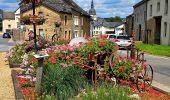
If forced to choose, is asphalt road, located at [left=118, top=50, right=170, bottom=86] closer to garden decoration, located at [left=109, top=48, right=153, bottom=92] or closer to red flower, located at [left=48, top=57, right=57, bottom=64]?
garden decoration, located at [left=109, top=48, right=153, bottom=92]

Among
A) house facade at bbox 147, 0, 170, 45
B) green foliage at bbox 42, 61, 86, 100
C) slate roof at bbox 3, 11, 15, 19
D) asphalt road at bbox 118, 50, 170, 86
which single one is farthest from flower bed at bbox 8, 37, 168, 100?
slate roof at bbox 3, 11, 15, 19

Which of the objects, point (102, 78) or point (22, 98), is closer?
point (22, 98)

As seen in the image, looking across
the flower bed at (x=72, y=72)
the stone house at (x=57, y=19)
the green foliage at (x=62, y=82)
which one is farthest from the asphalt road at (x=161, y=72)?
the stone house at (x=57, y=19)

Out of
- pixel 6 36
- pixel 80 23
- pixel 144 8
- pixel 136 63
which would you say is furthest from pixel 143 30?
pixel 136 63

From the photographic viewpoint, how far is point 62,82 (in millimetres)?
8914

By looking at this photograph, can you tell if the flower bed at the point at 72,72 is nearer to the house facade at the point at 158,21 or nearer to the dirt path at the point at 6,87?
the dirt path at the point at 6,87

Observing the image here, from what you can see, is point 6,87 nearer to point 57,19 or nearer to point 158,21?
point 158,21

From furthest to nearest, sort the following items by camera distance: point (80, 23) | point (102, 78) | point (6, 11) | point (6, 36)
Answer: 1. point (6, 11)
2. point (6, 36)
3. point (80, 23)
4. point (102, 78)

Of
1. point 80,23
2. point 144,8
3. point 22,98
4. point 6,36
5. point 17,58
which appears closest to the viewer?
point 22,98

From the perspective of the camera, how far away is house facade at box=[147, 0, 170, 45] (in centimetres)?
4426

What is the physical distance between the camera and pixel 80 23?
237 ft

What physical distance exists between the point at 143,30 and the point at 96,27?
10326 cm

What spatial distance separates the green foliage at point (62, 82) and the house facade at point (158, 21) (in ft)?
114

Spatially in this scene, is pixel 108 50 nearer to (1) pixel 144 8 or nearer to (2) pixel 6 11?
(1) pixel 144 8
